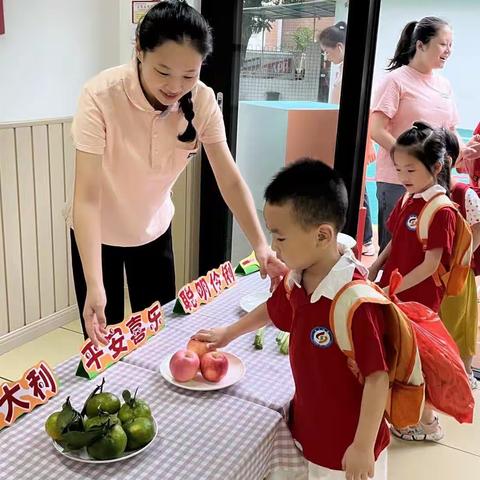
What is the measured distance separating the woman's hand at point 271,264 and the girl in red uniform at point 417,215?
1.78 ft

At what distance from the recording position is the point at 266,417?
1.25 m

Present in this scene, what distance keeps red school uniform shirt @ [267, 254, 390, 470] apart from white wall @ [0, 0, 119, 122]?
1.87m

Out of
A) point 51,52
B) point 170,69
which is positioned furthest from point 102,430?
point 51,52

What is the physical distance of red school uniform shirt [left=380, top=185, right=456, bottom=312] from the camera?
193 cm

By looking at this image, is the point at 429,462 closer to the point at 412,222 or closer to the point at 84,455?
the point at 412,222

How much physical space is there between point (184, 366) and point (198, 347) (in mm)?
84

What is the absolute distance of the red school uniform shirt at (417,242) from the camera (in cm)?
193

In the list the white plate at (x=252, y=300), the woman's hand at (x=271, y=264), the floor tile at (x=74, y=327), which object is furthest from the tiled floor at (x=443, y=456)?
the woman's hand at (x=271, y=264)

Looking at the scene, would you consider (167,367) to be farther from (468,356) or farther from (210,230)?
(210,230)

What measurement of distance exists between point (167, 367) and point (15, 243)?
5.21 feet

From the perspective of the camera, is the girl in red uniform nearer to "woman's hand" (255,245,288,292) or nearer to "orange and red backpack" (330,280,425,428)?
"woman's hand" (255,245,288,292)

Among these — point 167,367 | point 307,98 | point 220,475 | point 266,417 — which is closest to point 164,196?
point 167,367

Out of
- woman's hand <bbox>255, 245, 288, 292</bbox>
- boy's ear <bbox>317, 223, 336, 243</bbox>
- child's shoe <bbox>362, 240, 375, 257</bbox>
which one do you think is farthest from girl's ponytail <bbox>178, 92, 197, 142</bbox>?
child's shoe <bbox>362, 240, 375, 257</bbox>

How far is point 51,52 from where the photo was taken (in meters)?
2.73
